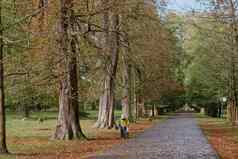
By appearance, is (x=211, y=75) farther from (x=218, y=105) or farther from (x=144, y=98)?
(x=218, y=105)

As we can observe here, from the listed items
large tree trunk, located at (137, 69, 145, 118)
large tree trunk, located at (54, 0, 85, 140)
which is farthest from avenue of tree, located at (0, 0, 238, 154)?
large tree trunk, located at (137, 69, 145, 118)

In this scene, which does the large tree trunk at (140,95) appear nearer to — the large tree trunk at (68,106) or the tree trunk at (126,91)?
the tree trunk at (126,91)

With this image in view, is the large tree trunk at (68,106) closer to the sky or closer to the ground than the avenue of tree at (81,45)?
closer to the ground

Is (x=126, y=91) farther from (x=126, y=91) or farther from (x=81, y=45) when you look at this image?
(x=81, y=45)

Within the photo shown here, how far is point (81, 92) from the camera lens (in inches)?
1128

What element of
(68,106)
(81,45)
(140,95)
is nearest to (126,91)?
(140,95)

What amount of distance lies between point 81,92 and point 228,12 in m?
8.55

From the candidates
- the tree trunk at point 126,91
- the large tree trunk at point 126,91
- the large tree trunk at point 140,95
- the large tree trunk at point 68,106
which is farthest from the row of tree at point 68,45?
the large tree trunk at point 140,95

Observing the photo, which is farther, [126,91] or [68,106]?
[126,91]

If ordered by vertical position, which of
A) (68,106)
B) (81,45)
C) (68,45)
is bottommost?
(68,106)

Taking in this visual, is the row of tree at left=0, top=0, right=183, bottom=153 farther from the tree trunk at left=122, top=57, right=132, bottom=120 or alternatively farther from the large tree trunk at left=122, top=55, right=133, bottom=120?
the tree trunk at left=122, top=57, right=132, bottom=120

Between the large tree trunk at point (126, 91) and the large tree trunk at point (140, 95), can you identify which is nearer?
the large tree trunk at point (126, 91)

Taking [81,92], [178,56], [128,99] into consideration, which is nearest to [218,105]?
[178,56]

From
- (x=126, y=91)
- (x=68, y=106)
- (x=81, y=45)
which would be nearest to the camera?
(x=81, y=45)
